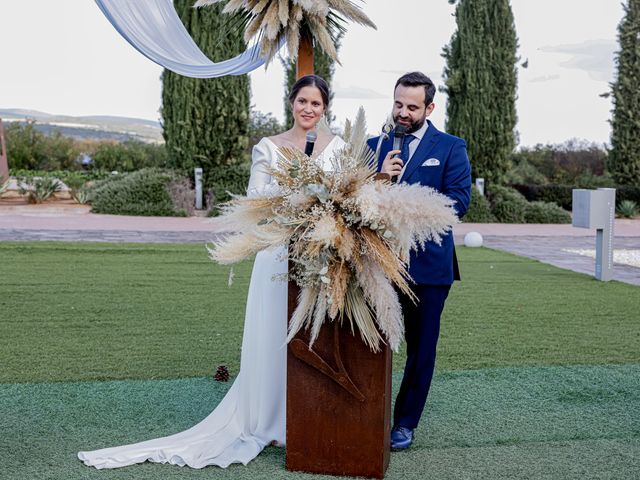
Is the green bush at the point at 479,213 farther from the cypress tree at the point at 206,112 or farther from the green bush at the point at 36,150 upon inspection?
the green bush at the point at 36,150

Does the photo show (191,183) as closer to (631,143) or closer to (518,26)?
(518,26)

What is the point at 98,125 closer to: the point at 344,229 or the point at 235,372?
the point at 235,372

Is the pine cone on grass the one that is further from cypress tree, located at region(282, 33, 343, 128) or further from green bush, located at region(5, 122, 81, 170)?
green bush, located at region(5, 122, 81, 170)

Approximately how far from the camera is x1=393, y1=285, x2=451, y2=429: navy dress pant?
405cm

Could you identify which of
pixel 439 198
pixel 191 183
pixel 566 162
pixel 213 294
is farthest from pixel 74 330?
pixel 566 162

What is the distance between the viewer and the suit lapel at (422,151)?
13.2 ft

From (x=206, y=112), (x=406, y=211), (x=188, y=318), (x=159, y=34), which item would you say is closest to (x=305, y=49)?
(x=159, y=34)

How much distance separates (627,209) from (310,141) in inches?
837

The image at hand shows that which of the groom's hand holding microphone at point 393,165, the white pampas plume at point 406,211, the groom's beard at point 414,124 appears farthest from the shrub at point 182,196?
the white pampas plume at point 406,211

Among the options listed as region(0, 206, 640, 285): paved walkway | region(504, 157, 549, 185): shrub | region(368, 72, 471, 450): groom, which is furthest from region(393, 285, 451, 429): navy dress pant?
region(504, 157, 549, 185): shrub

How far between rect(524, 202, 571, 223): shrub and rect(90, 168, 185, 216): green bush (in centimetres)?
922

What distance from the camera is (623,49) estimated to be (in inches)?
982

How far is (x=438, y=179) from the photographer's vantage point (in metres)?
4.03

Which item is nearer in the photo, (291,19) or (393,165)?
(393,165)
